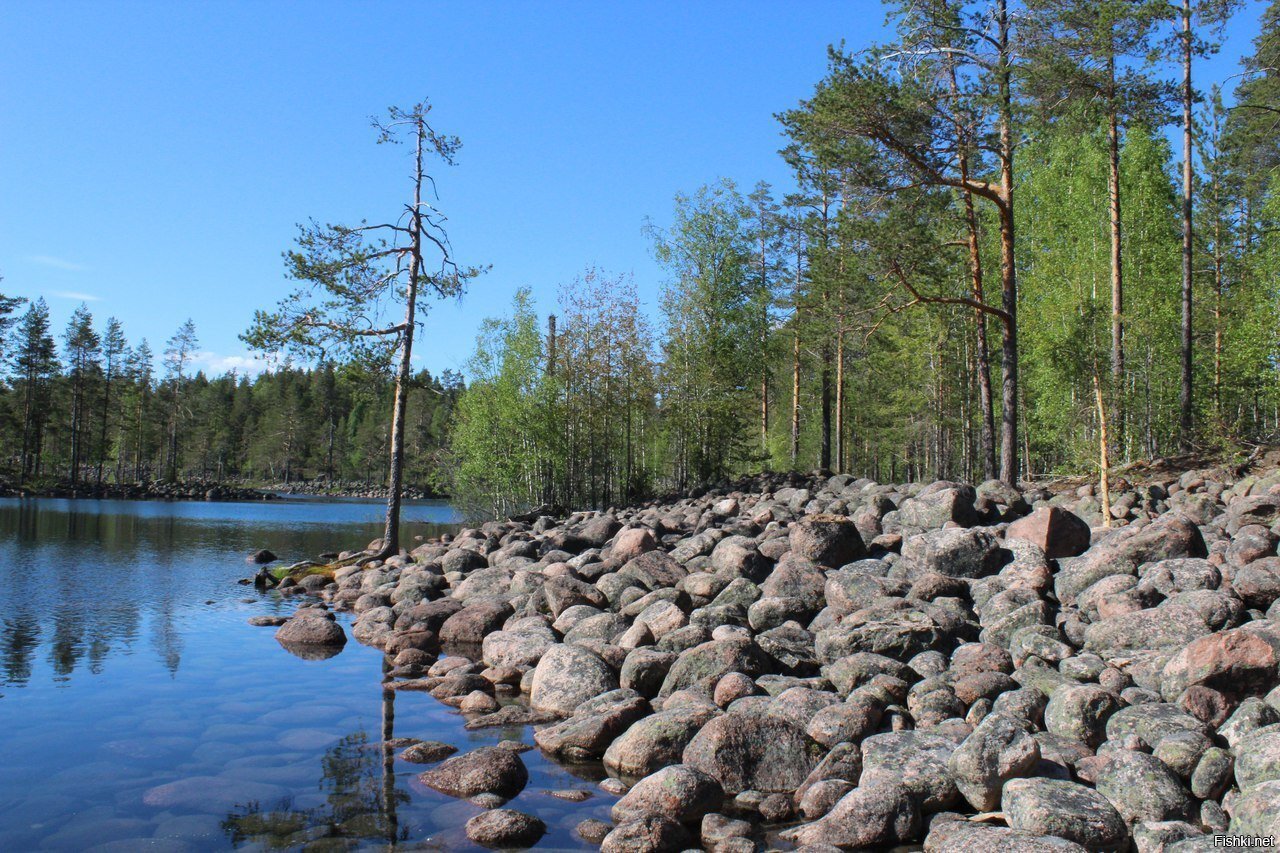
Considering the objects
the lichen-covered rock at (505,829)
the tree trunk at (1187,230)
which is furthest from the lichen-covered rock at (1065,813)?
the tree trunk at (1187,230)

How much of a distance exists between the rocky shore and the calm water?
43 centimetres

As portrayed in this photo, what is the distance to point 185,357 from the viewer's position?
8850 cm

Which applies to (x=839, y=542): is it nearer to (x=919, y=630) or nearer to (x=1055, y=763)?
(x=919, y=630)

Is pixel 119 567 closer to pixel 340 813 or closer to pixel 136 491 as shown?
pixel 340 813

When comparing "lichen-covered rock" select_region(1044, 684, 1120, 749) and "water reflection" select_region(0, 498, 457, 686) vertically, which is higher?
"lichen-covered rock" select_region(1044, 684, 1120, 749)

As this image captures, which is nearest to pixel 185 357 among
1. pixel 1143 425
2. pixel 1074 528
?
pixel 1143 425

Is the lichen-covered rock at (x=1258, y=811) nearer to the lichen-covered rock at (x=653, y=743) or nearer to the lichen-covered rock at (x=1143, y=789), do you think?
the lichen-covered rock at (x=1143, y=789)

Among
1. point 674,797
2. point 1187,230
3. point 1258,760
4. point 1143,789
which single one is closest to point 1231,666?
point 1258,760

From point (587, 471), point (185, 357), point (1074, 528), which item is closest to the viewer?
point (1074, 528)

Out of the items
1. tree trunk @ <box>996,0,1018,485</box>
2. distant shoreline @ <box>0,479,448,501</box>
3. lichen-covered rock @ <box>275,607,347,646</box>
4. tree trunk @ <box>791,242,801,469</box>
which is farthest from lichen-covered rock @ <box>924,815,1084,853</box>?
distant shoreline @ <box>0,479,448,501</box>

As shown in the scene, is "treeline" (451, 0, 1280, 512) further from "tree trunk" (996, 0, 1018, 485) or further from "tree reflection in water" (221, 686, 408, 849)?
"tree reflection in water" (221, 686, 408, 849)

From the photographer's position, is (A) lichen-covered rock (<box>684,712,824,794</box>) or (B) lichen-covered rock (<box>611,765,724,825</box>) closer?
(B) lichen-covered rock (<box>611,765,724,825</box>)

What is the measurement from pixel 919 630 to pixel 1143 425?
20.6 m

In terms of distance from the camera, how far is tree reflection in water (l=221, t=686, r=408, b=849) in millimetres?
6691
